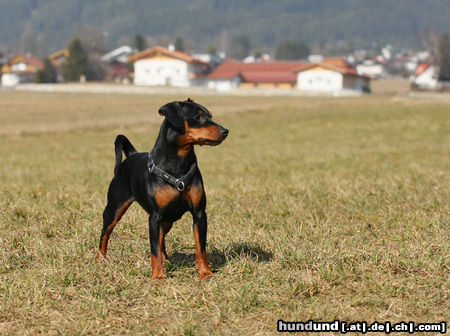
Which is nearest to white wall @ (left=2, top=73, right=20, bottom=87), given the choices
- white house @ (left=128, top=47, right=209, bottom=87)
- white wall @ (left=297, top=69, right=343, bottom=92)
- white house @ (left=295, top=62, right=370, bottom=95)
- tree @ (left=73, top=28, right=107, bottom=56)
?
tree @ (left=73, top=28, right=107, bottom=56)

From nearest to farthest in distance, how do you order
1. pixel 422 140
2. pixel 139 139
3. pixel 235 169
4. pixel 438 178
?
pixel 438 178, pixel 235 169, pixel 422 140, pixel 139 139

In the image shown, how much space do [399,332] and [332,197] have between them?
536 centimetres

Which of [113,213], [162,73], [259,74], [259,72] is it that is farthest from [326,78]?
[113,213]

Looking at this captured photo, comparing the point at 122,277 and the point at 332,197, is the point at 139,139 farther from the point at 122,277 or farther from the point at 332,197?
the point at 122,277

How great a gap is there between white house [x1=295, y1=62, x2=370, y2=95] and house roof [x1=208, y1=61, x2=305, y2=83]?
5.86 m

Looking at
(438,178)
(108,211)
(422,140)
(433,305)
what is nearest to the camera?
(433,305)

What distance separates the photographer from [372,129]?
32.1 meters

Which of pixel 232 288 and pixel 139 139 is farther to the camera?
pixel 139 139

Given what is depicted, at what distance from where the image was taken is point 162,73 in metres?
115

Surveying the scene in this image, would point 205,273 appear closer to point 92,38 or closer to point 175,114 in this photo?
point 175,114

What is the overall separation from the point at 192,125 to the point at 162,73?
112024 mm

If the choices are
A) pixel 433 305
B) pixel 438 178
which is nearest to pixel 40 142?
pixel 438 178

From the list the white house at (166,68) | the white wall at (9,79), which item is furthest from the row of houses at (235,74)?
the white wall at (9,79)

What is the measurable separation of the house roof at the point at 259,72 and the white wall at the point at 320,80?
5520 mm
